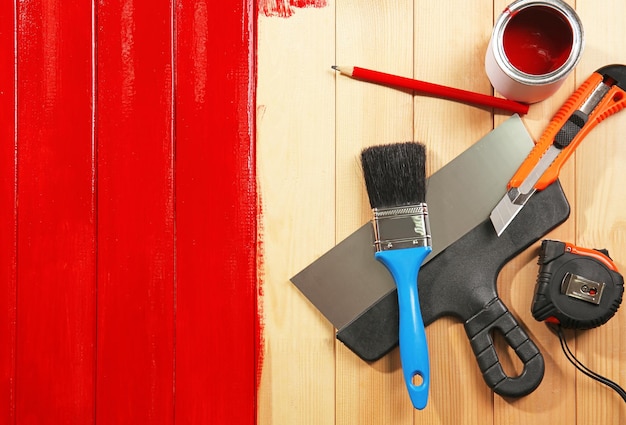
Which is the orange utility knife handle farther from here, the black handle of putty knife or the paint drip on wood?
the paint drip on wood

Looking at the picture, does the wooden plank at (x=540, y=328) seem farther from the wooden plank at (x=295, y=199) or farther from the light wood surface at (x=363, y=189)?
the wooden plank at (x=295, y=199)

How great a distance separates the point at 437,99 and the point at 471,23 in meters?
0.11

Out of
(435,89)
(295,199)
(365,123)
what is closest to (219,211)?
(295,199)

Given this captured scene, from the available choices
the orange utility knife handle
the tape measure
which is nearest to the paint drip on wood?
the orange utility knife handle

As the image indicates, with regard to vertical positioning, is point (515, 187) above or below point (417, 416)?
above

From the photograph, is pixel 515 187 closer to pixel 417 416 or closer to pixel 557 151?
pixel 557 151

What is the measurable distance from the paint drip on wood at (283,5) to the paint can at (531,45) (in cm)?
A: 24

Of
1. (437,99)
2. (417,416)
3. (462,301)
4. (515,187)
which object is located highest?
(437,99)

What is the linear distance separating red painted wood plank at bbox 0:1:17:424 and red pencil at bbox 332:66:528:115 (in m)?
0.46

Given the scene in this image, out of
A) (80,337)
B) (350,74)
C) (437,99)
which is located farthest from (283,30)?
(80,337)

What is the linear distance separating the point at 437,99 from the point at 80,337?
1.97ft

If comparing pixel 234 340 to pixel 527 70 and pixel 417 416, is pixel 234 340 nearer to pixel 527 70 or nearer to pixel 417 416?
pixel 417 416

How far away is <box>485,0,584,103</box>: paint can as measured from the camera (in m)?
0.71

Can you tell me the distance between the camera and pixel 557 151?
76cm
